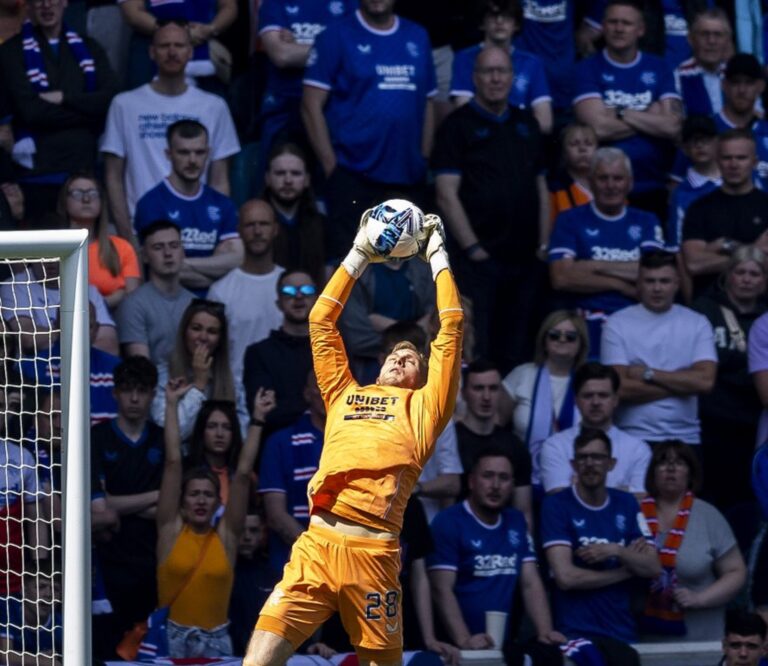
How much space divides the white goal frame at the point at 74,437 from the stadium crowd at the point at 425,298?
6.49 ft

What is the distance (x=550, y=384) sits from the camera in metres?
12.4

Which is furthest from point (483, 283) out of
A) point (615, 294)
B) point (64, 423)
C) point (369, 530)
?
point (64, 423)

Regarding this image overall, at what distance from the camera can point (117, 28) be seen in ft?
45.6

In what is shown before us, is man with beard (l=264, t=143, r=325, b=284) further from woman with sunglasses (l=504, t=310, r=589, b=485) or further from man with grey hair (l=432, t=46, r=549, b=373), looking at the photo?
woman with sunglasses (l=504, t=310, r=589, b=485)

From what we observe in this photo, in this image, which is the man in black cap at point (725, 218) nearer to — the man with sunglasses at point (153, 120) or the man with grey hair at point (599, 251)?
the man with grey hair at point (599, 251)

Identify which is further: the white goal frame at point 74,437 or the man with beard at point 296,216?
the man with beard at point 296,216

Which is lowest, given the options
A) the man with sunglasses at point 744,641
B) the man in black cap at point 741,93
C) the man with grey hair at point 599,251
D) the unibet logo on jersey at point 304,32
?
the man with sunglasses at point 744,641

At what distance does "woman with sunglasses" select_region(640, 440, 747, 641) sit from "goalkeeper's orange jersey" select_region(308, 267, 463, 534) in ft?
9.92

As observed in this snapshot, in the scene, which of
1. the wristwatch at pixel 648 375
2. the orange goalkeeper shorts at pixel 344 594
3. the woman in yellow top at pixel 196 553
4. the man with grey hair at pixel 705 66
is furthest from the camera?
the man with grey hair at pixel 705 66

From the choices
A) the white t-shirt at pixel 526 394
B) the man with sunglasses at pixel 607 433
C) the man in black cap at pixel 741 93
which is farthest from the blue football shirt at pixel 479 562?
the man in black cap at pixel 741 93

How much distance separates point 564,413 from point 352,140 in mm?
2454

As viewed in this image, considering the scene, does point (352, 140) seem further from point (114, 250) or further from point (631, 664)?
point (631, 664)

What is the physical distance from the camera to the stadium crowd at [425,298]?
11.3 m

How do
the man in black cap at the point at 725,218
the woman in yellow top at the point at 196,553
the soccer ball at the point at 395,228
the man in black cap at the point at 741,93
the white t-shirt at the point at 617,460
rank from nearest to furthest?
the soccer ball at the point at 395,228, the woman in yellow top at the point at 196,553, the white t-shirt at the point at 617,460, the man in black cap at the point at 725,218, the man in black cap at the point at 741,93
